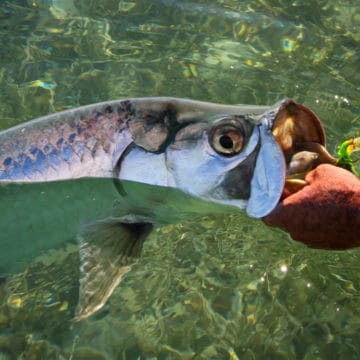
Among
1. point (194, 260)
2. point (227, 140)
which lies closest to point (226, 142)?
point (227, 140)

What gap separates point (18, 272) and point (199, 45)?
2.60 metres

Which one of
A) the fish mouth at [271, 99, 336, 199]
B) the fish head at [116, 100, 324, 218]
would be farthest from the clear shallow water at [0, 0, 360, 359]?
the fish mouth at [271, 99, 336, 199]

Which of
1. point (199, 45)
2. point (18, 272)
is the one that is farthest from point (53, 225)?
point (199, 45)

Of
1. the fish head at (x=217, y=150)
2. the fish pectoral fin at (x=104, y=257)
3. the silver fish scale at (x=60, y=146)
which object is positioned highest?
the fish head at (x=217, y=150)

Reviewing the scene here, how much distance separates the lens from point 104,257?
2.42m

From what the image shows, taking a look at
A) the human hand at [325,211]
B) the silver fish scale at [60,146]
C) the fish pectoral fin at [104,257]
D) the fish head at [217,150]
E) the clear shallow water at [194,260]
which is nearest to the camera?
the human hand at [325,211]

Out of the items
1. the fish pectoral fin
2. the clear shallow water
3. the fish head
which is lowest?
the clear shallow water

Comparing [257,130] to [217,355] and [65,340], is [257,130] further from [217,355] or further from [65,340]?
[65,340]

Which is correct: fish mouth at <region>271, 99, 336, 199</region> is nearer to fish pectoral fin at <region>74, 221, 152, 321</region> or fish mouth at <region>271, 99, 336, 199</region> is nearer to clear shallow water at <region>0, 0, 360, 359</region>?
fish pectoral fin at <region>74, 221, 152, 321</region>

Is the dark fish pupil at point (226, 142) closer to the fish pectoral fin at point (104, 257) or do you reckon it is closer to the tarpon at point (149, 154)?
the tarpon at point (149, 154)

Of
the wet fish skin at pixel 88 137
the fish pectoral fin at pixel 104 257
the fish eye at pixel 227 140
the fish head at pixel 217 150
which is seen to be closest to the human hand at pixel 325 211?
the fish head at pixel 217 150

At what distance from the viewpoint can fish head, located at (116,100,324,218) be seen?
205 cm

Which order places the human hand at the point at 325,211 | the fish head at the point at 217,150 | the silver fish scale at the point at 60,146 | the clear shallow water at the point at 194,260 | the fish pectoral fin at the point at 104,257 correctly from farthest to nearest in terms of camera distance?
the clear shallow water at the point at 194,260
the silver fish scale at the point at 60,146
the fish pectoral fin at the point at 104,257
the fish head at the point at 217,150
the human hand at the point at 325,211

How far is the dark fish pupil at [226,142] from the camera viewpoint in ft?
7.02
